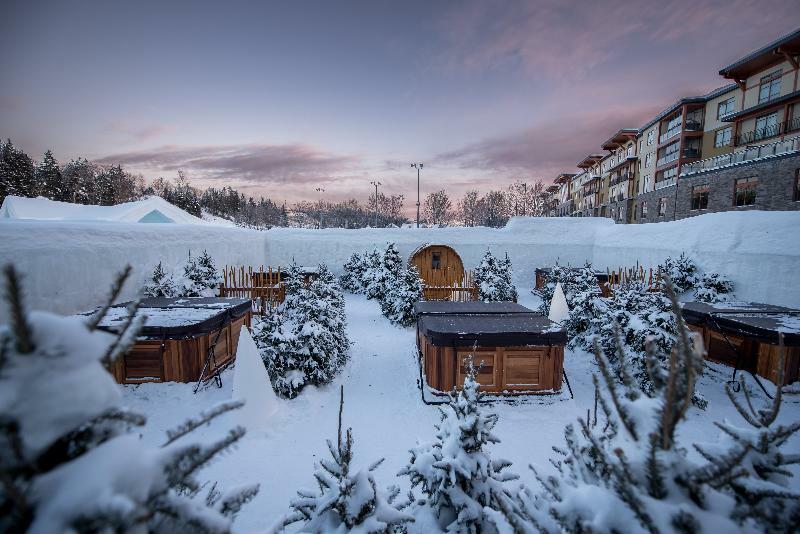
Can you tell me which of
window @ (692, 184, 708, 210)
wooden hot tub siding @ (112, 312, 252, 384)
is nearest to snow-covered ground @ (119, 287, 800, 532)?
wooden hot tub siding @ (112, 312, 252, 384)

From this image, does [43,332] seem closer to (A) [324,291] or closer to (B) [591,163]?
(A) [324,291]

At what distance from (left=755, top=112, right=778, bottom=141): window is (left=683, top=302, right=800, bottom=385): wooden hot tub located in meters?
25.6

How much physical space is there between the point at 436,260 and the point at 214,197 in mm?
64882

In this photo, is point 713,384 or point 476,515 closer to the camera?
point 476,515

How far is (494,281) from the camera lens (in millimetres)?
13375

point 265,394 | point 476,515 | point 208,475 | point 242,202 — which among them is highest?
point 242,202

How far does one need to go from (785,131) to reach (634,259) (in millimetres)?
19255

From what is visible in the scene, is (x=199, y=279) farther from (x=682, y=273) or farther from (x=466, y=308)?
(x=682, y=273)

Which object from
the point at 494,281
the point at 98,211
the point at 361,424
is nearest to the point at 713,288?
the point at 494,281

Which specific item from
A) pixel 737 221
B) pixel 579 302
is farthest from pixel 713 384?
pixel 737 221

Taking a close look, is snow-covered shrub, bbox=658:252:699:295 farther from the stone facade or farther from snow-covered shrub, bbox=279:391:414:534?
the stone facade

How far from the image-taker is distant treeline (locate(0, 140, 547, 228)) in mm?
41188

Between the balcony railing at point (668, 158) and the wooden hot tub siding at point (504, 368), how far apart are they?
36067mm

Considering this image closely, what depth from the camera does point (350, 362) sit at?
8.76 m
